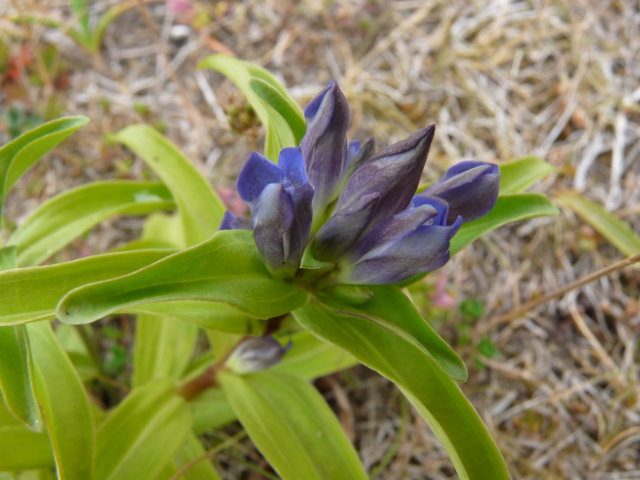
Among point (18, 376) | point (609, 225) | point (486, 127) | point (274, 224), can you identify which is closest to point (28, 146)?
point (18, 376)

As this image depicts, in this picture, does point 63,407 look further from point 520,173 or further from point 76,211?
point 520,173

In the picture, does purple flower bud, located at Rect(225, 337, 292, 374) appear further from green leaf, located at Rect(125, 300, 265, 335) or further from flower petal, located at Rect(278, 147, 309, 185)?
flower petal, located at Rect(278, 147, 309, 185)

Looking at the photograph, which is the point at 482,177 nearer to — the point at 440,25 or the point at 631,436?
the point at 631,436

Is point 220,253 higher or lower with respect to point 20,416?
higher

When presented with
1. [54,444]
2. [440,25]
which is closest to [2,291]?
[54,444]

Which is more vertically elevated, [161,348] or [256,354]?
[256,354]

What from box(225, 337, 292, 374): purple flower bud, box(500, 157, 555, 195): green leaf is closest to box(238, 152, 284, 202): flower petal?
box(225, 337, 292, 374): purple flower bud

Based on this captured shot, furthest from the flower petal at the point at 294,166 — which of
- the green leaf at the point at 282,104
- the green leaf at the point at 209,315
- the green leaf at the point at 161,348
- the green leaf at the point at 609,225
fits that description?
the green leaf at the point at 609,225
